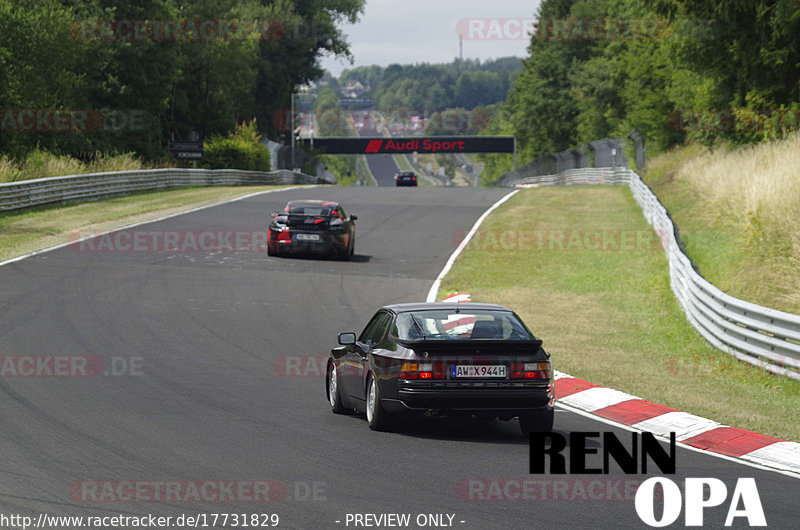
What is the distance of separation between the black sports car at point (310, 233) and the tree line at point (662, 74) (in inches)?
671

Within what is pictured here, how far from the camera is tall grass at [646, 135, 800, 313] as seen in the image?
59.6ft

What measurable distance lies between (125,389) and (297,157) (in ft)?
321

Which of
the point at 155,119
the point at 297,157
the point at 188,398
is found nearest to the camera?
the point at 188,398

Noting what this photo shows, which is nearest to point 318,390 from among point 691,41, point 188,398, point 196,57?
point 188,398

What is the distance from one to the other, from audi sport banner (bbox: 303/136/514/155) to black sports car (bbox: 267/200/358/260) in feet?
303

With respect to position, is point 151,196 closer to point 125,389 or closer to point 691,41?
point 691,41

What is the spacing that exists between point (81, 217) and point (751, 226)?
21.7 m

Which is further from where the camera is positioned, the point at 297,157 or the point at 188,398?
the point at 297,157

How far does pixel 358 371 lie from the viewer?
11.0 metres

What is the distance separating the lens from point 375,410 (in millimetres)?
10227

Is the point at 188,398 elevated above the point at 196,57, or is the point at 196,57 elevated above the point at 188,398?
the point at 196,57
